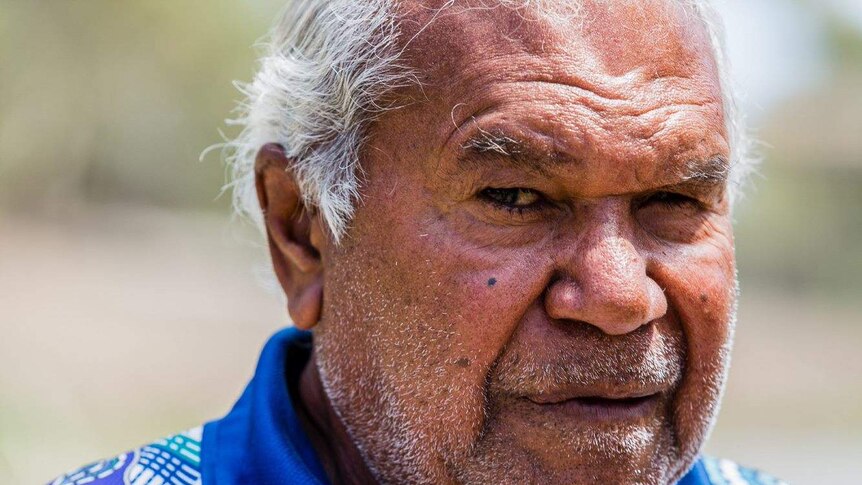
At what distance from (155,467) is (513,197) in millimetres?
1176

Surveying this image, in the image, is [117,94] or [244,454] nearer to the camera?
[244,454]

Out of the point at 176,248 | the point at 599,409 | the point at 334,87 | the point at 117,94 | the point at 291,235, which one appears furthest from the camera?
the point at 176,248

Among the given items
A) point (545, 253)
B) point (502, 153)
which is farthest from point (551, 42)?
point (545, 253)

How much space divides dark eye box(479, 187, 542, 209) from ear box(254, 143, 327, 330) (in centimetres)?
54

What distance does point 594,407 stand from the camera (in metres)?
2.13

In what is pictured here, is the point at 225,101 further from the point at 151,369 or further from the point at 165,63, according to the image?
the point at 151,369

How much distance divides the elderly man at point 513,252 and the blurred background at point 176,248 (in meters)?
0.71

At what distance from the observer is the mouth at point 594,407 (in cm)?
211

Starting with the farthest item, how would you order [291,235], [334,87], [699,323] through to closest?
1. [291,235]
2. [334,87]
3. [699,323]

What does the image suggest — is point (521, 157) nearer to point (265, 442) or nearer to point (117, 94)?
point (265, 442)

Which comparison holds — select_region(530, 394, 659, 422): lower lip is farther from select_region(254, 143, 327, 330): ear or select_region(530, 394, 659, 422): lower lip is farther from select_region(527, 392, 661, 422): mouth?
select_region(254, 143, 327, 330): ear

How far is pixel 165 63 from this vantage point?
12.5 metres

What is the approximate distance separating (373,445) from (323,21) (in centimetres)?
113

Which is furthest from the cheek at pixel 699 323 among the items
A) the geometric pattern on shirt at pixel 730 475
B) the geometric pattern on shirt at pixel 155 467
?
the geometric pattern on shirt at pixel 155 467
